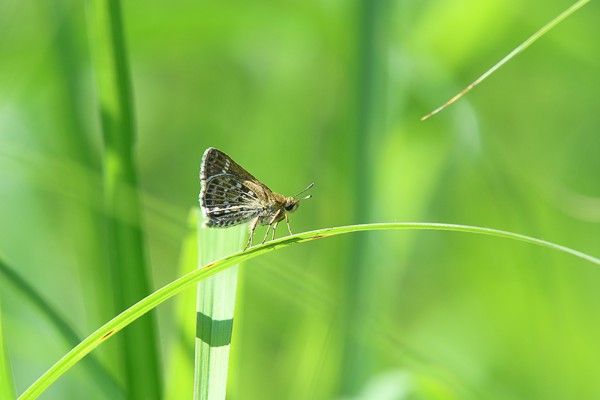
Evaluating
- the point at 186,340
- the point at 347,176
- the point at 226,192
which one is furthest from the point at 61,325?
the point at 347,176

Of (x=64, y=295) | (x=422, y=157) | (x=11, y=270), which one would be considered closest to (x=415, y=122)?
(x=422, y=157)

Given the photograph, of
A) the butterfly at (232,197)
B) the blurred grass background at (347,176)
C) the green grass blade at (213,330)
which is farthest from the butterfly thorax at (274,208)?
the green grass blade at (213,330)

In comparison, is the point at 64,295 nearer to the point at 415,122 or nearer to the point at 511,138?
the point at 415,122

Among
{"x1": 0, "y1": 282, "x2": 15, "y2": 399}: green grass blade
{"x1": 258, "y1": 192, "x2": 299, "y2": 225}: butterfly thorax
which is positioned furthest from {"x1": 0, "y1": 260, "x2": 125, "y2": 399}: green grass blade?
{"x1": 258, "y1": 192, "x2": 299, "y2": 225}: butterfly thorax

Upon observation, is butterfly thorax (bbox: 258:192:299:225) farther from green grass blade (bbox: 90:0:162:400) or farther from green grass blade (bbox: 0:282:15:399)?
green grass blade (bbox: 0:282:15:399)

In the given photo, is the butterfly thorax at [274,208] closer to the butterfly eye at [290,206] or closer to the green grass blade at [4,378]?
the butterfly eye at [290,206]

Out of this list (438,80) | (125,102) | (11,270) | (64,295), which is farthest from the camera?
(64,295)
